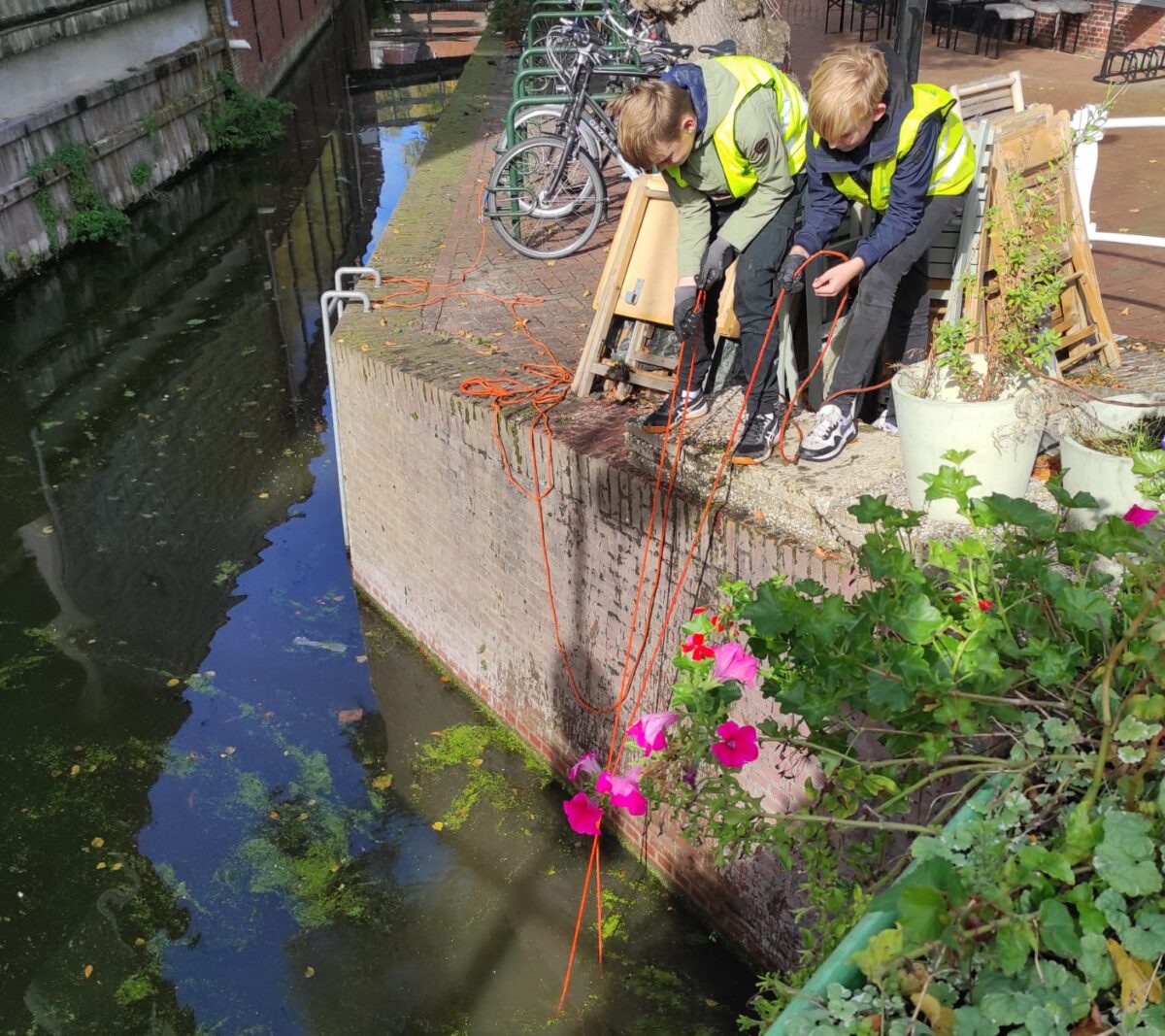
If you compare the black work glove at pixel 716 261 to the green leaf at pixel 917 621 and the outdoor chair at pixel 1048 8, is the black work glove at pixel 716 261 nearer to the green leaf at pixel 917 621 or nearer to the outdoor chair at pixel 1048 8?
the green leaf at pixel 917 621

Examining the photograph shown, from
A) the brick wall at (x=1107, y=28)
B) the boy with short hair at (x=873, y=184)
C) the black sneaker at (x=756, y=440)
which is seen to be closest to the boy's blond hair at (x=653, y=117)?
the boy with short hair at (x=873, y=184)

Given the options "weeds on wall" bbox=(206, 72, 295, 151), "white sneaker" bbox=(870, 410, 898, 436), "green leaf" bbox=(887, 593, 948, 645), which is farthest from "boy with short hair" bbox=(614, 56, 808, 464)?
"weeds on wall" bbox=(206, 72, 295, 151)

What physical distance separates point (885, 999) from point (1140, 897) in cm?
39

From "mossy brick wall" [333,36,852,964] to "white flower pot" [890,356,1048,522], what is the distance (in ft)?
1.42

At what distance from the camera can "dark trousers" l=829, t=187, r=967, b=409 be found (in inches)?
148

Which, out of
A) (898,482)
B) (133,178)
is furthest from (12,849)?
(133,178)

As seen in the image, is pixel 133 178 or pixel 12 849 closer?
pixel 12 849

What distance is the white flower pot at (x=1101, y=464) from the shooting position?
2955mm

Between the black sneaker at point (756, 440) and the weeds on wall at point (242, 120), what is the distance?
14.9 meters

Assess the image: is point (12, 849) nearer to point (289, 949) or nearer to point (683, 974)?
point (289, 949)

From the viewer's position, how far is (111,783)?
18.4 feet

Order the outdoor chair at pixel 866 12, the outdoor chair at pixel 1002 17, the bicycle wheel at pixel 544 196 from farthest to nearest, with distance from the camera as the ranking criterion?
the outdoor chair at pixel 866 12 → the outdoor chair at pixel 1002 17 → the bicycle wheel at pixel 544 196

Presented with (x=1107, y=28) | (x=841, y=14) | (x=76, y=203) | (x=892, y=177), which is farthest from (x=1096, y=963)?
(x=841, y=14)

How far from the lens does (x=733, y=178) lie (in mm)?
3914
